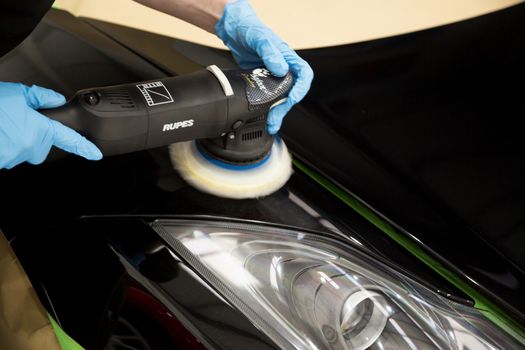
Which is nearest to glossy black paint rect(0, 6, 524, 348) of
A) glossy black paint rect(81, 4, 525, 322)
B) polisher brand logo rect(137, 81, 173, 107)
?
glossy black paint rect(81, 4, 525, 322)

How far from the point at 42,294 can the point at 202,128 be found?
34 cm

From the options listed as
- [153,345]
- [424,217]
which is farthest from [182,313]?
[424,217]

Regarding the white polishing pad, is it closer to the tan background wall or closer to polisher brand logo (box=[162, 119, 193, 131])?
polisher brand logo (box=[162, 119, 193, 131])

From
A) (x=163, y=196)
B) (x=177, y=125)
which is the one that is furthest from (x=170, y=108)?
(x=163, y=196)

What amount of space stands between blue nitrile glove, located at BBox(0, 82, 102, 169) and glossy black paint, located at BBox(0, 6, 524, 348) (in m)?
0.09

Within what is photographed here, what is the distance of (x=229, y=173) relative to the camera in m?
1.03

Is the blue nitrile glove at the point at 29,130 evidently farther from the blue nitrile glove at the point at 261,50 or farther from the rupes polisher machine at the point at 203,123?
the blue nitrile glove at the point at 261,50

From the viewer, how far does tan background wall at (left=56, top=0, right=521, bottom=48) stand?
1352 mm

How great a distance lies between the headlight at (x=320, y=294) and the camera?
774 mm

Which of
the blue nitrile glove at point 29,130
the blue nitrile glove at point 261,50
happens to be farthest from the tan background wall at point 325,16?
the blue nitrile glove at point 29,130

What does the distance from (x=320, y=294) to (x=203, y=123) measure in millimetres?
331

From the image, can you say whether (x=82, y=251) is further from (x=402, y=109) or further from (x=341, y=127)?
(x=402, y=109)

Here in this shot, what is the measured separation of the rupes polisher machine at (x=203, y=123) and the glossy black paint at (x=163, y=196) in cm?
4

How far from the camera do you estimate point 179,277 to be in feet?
2.63
